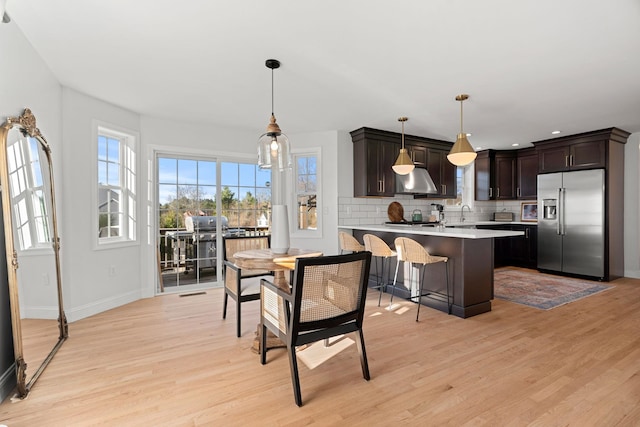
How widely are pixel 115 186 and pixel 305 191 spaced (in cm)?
257

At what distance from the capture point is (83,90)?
3.29 meters

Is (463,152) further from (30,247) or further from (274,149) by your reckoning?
(30,247)

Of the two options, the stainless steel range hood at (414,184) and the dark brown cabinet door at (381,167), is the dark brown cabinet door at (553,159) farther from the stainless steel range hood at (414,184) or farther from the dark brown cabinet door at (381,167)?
the dark brown cabinet door at (381,167)

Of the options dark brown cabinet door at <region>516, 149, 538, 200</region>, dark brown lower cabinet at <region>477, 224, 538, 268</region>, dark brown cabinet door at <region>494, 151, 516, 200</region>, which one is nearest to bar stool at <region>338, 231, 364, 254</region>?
dark brown lower cabinet at <region>477, 224, 538, 268</region>

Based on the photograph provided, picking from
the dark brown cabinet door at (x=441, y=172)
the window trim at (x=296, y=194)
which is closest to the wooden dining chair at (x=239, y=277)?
the window trim at (x=296, y=194)

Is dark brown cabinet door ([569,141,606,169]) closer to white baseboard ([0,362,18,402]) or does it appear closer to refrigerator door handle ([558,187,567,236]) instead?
refrigerator door handle ([558,187,567,236])

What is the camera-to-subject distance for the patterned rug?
389 cm

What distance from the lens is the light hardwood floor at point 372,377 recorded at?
1.74 meters

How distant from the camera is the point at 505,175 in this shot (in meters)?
6.60

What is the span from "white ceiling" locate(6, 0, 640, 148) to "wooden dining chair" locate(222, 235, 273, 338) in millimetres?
1605

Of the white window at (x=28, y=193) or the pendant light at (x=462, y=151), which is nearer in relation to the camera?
the white window at (x=28, y=193)

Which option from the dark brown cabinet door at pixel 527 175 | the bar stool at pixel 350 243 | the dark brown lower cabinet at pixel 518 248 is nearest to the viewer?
the bar stool at pixel 350 243

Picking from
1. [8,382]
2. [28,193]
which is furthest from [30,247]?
[8,382]

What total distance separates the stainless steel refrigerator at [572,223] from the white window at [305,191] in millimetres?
4130
